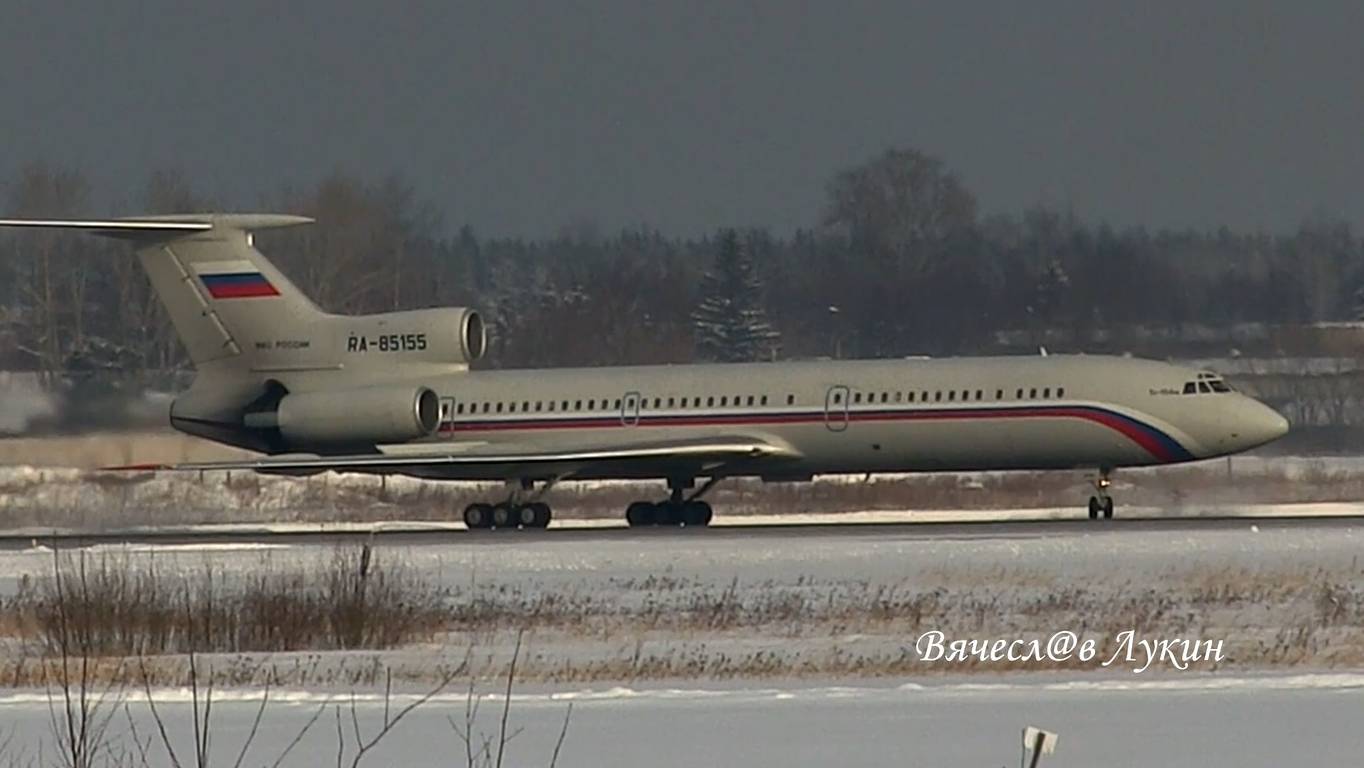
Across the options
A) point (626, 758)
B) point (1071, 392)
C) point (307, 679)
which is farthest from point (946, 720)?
point (1071, 392)

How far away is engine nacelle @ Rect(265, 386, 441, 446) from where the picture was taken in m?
36.7

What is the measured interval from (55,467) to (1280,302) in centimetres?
5202

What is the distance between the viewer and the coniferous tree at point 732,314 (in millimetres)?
87938

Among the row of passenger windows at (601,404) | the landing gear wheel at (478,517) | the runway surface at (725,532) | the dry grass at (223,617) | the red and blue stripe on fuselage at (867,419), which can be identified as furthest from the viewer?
the landing gear wheel at (478,517)

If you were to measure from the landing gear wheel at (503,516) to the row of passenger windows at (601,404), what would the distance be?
160 centimetres

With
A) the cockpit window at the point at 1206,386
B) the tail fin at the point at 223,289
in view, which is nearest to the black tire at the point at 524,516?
the tail fin at the point at 223,289

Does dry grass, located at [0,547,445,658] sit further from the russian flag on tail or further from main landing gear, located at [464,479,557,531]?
the russian flag on tail

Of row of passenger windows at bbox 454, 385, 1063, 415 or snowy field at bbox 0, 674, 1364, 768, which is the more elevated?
row of passenger windows at bbox 454, 385, 1063, 415

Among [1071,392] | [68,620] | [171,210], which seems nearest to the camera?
[68,620]

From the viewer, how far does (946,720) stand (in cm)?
1255

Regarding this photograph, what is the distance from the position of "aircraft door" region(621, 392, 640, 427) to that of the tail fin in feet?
17.7

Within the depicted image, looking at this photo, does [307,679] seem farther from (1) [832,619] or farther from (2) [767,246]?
(2) [767,246]

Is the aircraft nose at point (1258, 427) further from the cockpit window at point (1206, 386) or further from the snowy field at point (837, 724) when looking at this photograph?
the snowy field at point (837, 724)

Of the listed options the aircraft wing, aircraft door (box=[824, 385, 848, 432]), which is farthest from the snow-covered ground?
aircraft door (box=[824, 385, 848, 432])
